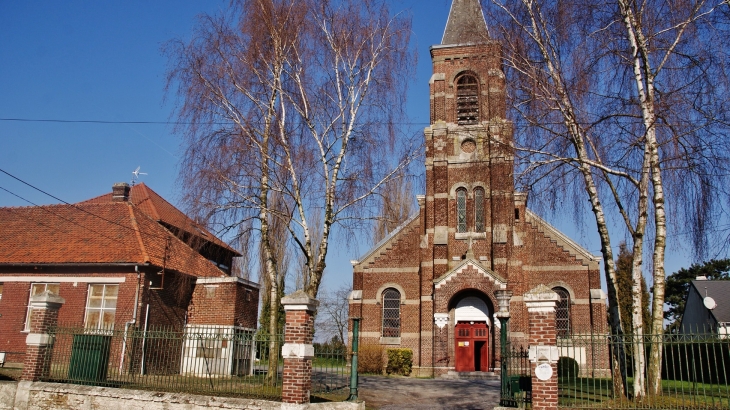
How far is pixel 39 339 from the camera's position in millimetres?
14172

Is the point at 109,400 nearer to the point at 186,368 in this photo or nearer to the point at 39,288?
the point at 186,368

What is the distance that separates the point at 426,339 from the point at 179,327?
10151 millimetres

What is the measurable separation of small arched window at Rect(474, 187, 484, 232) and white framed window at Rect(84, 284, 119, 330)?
49.9ft

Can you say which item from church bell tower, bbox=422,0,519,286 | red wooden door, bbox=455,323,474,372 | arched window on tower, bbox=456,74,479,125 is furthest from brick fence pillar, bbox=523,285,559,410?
arched window on tower, bbox=456,74,479,125

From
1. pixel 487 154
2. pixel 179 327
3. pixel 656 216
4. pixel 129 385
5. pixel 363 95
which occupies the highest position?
pixel 363 95

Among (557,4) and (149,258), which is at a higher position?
(557,4)

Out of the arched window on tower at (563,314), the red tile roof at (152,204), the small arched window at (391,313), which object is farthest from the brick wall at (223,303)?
the arched window on tower at (563,314)

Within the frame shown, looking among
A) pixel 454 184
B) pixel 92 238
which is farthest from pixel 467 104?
pixel 92 238

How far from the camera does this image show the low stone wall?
38.4 feet

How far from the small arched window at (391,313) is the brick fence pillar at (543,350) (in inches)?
636

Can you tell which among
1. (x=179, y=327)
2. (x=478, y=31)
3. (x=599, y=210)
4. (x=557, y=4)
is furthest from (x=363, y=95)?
(x=179, y=327)

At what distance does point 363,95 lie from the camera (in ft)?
52.3

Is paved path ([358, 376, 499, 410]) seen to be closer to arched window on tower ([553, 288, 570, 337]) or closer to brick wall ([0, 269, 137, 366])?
arched window on tower ([553, 288, 570, 337])

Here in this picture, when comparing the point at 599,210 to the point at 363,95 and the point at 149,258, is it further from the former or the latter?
the point at 149,258
